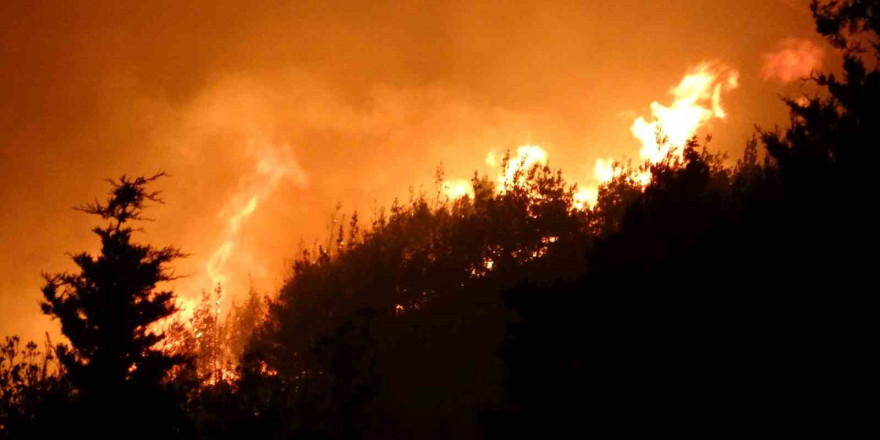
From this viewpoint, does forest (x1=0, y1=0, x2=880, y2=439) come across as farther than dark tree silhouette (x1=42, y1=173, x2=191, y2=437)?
No

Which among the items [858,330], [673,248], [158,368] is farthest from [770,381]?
[158,368]

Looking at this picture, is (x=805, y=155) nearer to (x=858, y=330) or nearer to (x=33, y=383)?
(x=858, y=330)

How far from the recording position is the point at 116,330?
19.1 m

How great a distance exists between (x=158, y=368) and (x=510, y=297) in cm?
1382

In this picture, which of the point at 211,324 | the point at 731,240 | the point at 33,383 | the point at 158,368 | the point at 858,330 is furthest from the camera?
the point at 211,324

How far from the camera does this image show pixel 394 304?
111 ft

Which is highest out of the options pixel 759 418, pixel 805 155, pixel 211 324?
pixel 211 324

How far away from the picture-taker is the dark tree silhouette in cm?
1800

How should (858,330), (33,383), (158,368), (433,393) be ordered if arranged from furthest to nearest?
(433,393), (33,383), (158,368), (858,330)

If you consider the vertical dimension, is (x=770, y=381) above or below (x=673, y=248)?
below

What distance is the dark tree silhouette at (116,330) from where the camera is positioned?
18000mm

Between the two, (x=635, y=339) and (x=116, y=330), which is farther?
(x=116, y=330)

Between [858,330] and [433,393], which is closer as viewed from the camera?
[858,330]

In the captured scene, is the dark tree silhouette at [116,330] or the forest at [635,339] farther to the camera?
the dark tree silhouette at [116,330]
